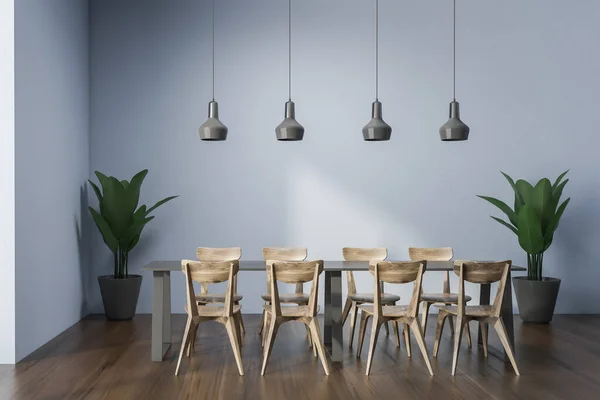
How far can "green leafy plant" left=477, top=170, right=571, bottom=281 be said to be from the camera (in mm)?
6246

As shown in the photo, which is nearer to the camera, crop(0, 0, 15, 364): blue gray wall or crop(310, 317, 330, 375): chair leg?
crop(310, 317, 330, 375): chair leg

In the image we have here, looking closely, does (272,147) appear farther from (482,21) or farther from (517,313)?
(517,313)

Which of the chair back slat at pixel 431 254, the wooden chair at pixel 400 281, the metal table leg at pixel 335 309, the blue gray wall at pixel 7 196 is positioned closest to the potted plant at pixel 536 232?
the chair back slat at pixel 431 254

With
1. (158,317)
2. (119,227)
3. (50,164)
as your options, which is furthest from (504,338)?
(50,164)

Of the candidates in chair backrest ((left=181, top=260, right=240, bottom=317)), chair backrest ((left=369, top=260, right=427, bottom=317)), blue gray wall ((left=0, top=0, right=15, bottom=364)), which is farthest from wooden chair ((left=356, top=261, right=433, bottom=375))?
blue gray wall ((left=0, top=0, right=15, bottom=364))

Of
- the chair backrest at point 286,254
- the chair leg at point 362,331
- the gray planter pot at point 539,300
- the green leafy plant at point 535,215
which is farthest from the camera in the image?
the gray planter pot at point 539,300

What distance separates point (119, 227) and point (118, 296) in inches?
26.6

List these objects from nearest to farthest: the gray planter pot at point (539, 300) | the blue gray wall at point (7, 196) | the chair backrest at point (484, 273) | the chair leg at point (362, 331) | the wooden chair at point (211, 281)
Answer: the wooden chair at point (211, 281)
the chair backrest at point (484, 273)
the blue gray wall at point (7, 196)
the chair leg at point (362, 331)
the gray planter pot at point (539, 300)

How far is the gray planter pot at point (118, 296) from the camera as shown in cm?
632

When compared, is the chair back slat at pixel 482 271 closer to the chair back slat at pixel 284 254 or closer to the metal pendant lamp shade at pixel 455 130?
the metal pendant lamp shade at pixel 455 130

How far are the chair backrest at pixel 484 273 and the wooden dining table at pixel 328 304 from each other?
199 millimetres

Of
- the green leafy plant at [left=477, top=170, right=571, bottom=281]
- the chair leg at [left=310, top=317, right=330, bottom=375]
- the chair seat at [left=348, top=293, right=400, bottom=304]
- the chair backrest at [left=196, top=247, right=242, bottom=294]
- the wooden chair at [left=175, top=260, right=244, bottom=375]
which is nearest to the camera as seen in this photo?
the chair leg at [left=310, top=317, right=330, bottom=375]

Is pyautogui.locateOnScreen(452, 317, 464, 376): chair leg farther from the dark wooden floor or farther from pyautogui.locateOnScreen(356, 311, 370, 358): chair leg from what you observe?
pyautogui.locateOnScreen(356, 311, 370, 358): chair leg

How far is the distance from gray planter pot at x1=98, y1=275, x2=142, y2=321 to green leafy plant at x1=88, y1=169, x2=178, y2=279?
15 cm
